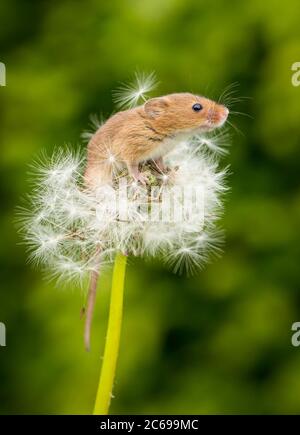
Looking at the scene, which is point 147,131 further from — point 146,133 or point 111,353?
point 111,353

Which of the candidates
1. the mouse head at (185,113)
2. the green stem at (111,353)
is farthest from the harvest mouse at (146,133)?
the green stem at (111,353)

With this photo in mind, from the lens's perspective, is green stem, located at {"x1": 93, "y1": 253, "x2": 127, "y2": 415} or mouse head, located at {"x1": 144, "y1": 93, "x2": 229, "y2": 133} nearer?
green stem, located at {"x1": 93, "y1": 253, "x2": 127, "y2": 415}

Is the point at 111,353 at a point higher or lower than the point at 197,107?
lower

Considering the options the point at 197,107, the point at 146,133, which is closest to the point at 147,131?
the point at 146,133

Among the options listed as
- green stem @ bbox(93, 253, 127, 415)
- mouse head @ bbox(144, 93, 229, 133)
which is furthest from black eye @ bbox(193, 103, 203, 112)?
green stem @ bbox(93, 253, 127, 415)

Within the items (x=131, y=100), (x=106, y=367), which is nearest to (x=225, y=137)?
(x=131, y=100)

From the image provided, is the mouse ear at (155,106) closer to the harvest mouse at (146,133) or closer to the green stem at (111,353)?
the harvest mouse at (146,133)

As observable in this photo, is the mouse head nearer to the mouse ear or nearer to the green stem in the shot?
the mouse ear

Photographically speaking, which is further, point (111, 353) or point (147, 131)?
point (147, 131)
